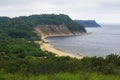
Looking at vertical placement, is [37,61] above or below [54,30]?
above

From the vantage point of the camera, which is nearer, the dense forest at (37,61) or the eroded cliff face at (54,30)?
the dense forest at (37,61)

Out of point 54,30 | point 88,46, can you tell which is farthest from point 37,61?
A: point 54,30

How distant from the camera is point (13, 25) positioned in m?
119

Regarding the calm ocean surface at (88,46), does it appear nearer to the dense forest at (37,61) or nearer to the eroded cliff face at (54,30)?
the dense forest at (37,61)

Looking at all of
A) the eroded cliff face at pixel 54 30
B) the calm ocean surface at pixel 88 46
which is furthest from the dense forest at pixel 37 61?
the calm ocean surface at pixel 88 46

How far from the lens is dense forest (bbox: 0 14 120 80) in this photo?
7859mm

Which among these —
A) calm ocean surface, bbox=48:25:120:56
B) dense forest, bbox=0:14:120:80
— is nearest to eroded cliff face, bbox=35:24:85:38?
dense forest, bbox=0:14:120:80

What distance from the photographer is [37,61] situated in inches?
1011

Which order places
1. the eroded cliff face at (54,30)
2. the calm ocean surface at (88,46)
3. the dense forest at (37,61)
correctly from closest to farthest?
the dense forest at (37,61)
the calm ocean surface at (88,46)
the eroded cliff face at (54,30)

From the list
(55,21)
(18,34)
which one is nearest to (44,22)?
(55,21)

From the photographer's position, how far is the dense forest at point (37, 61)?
786cm

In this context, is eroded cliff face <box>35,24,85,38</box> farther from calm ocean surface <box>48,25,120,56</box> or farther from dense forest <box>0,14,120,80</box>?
calm ocean surface <box>48,25,120,56</box>

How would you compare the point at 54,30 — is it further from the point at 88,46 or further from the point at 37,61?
the point at 37,61

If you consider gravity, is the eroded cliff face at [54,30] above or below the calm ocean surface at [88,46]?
above
